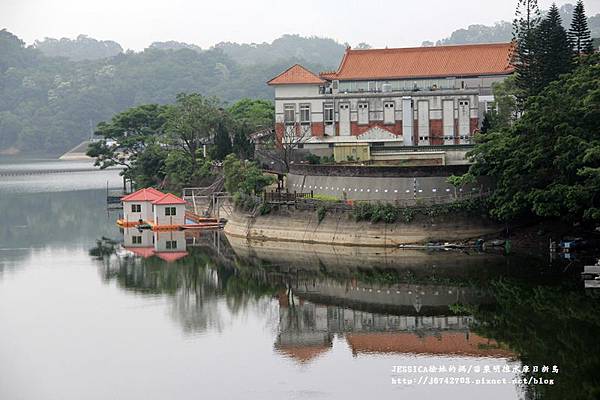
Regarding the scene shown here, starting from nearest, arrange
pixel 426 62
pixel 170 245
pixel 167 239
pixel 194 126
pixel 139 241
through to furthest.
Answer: pixel 170 245 < pixel 167 239 < pixel 139 241 < pixel 426 62 < pixel 194 126

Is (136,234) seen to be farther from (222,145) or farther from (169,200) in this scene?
(222,145)

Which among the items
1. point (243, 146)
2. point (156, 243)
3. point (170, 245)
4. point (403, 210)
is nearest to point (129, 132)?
point (243, 146)

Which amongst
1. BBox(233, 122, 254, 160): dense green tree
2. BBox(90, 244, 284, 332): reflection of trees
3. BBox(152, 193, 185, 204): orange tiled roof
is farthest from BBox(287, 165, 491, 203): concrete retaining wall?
BBox(233, 122, 254, 160): dense green tree

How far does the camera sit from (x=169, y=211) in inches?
2028

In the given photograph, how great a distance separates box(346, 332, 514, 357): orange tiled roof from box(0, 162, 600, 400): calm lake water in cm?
6

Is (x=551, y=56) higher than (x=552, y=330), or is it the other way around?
(x=551, y=56)

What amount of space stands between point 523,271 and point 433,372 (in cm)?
1136

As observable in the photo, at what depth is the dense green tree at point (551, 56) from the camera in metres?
45.6

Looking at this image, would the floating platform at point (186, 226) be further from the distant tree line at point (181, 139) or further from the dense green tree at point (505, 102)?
the dense green tree at point (505, 102)

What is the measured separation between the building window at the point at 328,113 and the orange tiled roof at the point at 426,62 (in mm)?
1545

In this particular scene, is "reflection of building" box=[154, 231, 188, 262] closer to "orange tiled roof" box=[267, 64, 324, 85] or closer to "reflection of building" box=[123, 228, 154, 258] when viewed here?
"reflection of building" box=[123, 228, 154, 258]

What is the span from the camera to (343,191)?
4388 centimetres

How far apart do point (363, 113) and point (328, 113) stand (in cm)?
182

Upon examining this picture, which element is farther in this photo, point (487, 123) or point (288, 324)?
point (487, 123)
